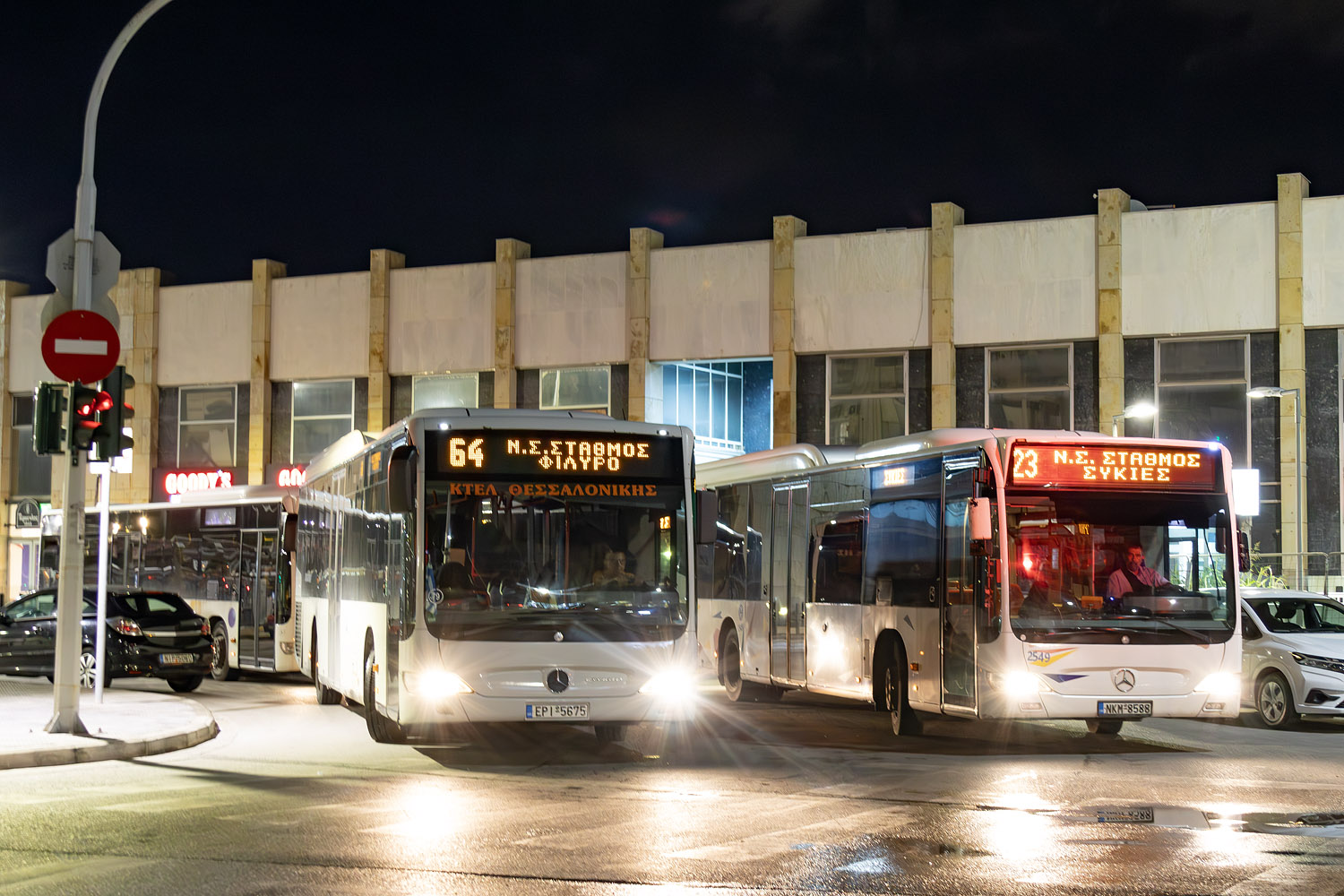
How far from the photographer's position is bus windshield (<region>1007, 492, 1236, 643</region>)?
1523 centimetres

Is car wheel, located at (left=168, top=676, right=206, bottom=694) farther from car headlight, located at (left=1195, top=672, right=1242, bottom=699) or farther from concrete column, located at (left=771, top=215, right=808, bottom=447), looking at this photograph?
concrete column, located at (left=771, top=215, right=808, bottom=447)

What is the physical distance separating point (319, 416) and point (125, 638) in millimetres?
23425

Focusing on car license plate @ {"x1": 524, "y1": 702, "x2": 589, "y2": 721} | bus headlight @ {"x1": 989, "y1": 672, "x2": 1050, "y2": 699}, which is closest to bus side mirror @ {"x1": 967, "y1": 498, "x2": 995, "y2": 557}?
bus headlight @ {"x1": 989, "y1": 672, "x2": 1050, "y2": 699}

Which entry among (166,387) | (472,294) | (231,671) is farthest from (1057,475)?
(166,387)

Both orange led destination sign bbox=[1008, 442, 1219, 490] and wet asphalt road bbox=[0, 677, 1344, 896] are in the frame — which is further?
orange led destination sign bbox=[1008, 442, 1219, 490]

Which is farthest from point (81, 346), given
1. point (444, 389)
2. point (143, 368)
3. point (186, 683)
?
point (143, 368)

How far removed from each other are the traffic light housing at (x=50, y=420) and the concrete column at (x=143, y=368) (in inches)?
1318

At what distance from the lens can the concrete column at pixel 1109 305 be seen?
37.7m

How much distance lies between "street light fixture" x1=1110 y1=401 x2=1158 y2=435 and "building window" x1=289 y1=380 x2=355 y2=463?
794 inches

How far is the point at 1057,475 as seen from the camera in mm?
15453

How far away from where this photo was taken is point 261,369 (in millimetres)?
46344

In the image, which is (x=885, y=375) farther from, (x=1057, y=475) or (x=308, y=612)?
(x=1057, y=475)

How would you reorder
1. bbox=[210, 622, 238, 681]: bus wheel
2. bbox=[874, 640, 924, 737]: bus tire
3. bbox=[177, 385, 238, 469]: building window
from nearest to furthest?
bbox=[874, 640, 924, 737]: bus tire, bbox=[210, 622, 238, 681]: bus wheel, bbox=[177, 385, 238, 469]: building window

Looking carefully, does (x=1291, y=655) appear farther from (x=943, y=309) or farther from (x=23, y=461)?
(x=23, y=461)
